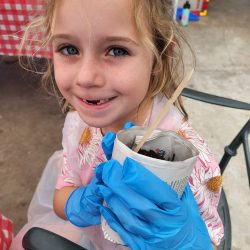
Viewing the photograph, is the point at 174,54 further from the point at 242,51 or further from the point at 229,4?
the point at 229,4

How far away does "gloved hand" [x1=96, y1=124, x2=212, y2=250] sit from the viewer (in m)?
0.60

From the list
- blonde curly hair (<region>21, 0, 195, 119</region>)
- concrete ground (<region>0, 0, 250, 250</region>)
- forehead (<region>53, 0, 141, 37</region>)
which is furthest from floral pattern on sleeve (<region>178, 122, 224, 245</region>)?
concrete ground (<region>0, 0, 250, 250</region>)

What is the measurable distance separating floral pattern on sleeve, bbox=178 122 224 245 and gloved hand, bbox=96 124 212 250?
0.59 feet

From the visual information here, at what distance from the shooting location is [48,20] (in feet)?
2.86

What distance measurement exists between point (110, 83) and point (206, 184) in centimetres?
40

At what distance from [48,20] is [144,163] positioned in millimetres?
503

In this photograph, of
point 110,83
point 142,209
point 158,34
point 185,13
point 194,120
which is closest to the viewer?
point 142,209

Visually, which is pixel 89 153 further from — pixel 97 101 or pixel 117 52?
pixel 117 52

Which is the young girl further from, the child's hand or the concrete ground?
the concrete ground

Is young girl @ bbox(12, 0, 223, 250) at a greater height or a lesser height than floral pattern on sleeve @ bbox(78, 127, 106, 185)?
greater

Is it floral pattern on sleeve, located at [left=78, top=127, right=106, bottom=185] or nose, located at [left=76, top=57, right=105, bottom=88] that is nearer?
nose, located at [left=76, top=57, right=105, bottom=88]

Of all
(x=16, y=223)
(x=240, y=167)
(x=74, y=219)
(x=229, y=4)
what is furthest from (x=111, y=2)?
(x=229, y=4)

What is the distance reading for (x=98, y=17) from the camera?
2.28ft

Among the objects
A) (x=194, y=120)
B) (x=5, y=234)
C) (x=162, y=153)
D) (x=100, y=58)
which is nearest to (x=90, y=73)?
(x=100, y=58)
